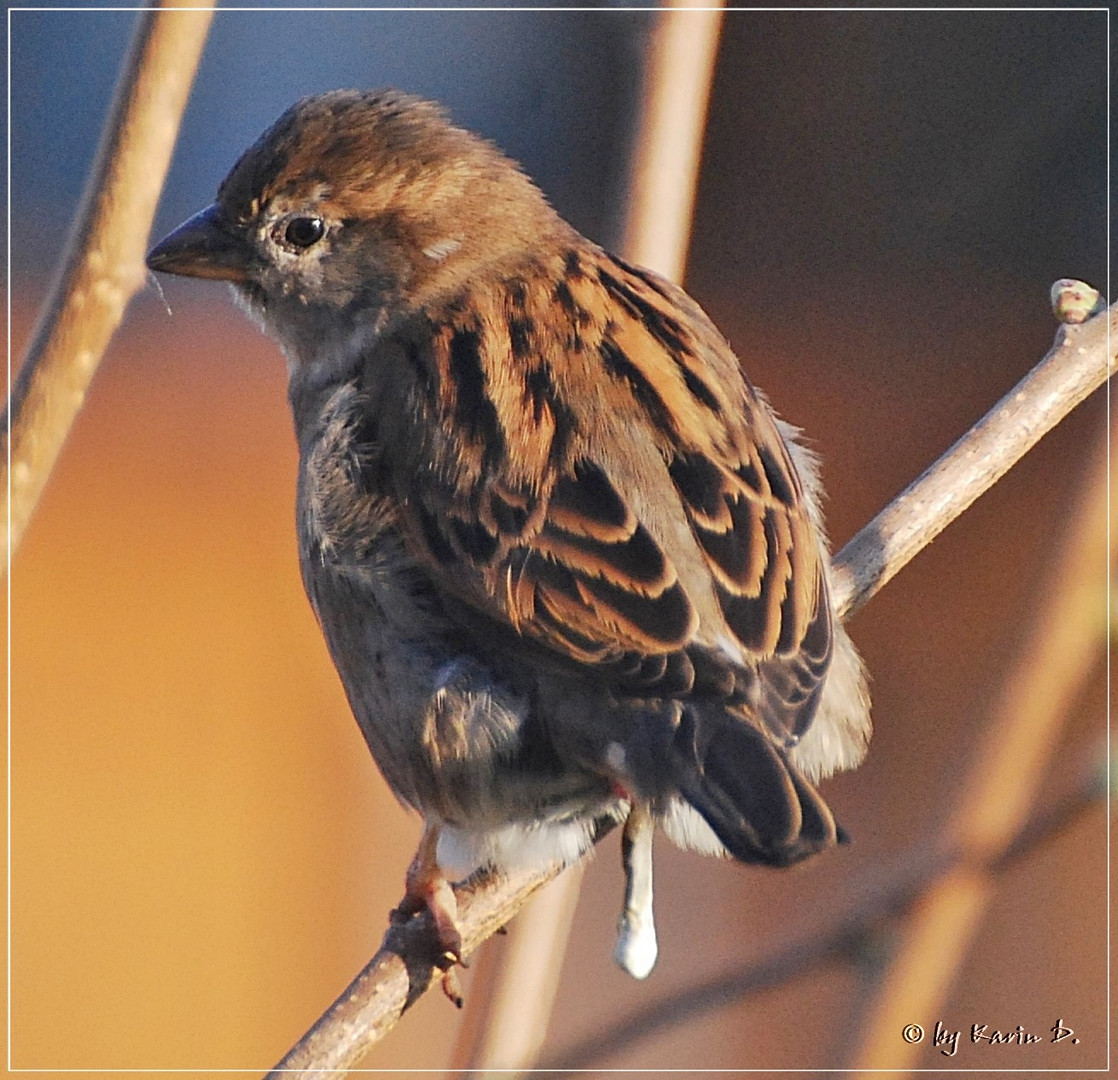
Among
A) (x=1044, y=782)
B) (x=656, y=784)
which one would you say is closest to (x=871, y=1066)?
(x=1044, y=782)

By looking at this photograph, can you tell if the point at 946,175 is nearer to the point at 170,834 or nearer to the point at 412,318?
the point at 412,318

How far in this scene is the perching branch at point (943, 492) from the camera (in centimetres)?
186

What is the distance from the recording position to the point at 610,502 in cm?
164

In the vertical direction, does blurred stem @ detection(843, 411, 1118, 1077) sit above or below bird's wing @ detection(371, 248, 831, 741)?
below

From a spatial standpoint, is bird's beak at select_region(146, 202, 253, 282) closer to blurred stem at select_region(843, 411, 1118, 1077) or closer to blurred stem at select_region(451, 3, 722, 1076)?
blurred stem at select_region(451, 3, 722, 1076)

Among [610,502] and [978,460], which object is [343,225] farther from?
[978,460]

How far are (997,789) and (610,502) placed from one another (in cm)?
62

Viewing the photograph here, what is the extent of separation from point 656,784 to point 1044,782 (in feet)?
2.28

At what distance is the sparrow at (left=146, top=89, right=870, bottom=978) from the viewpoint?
1536 millimetres

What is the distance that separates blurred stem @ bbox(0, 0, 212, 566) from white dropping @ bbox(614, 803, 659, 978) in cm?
78

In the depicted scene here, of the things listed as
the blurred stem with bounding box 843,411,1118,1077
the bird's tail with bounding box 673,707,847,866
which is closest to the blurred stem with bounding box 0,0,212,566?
the bird's tail with bounding box 673,707,847,866

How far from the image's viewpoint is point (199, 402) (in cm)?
209

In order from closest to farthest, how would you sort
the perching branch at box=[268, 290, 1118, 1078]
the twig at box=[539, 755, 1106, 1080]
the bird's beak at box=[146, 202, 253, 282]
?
the twig at box=[539, 755, 1106, 1080] → the perching branch at box=[268, 290, 1118, 1078] → the bird's beak at box=[146, 202, 253, 282]

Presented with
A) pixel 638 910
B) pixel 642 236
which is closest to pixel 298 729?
pixel 638 910
